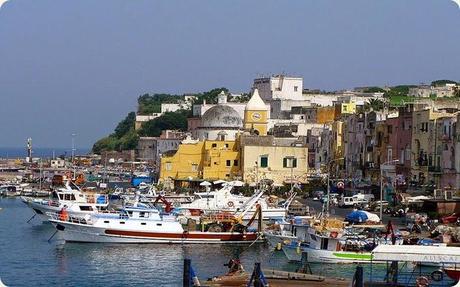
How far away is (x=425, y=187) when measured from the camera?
56250 millimetres

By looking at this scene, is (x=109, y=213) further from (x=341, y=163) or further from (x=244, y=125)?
(x=244, y=125)

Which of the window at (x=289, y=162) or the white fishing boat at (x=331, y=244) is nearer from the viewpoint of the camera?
the white fishing boat at (x=331, y=244)

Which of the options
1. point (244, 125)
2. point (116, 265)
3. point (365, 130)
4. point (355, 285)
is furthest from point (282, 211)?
point (244, 125)

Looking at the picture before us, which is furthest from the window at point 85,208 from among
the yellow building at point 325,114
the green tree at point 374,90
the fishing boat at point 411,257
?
the green tree at point 374,90

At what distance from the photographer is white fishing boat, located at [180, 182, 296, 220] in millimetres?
49812

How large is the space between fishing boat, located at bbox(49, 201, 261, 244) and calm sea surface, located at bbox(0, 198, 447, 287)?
52 cm

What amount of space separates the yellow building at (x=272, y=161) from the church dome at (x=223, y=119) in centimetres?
1039

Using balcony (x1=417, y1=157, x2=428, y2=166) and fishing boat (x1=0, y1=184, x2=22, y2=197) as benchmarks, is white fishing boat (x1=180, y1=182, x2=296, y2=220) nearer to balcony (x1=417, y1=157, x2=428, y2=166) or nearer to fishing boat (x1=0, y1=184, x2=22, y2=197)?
balcony (x1=417, y1=157, x2=428, y2=166)

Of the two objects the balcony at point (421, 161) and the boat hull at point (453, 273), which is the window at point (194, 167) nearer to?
the balcony at point (421, 161)

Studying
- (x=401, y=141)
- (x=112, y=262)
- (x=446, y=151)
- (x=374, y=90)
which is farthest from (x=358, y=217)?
(x=374, y=90)

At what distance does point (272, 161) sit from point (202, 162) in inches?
200

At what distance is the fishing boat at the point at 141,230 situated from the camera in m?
44.5

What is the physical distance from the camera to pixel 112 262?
3903 centimetres

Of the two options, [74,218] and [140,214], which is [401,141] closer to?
[140,214]
